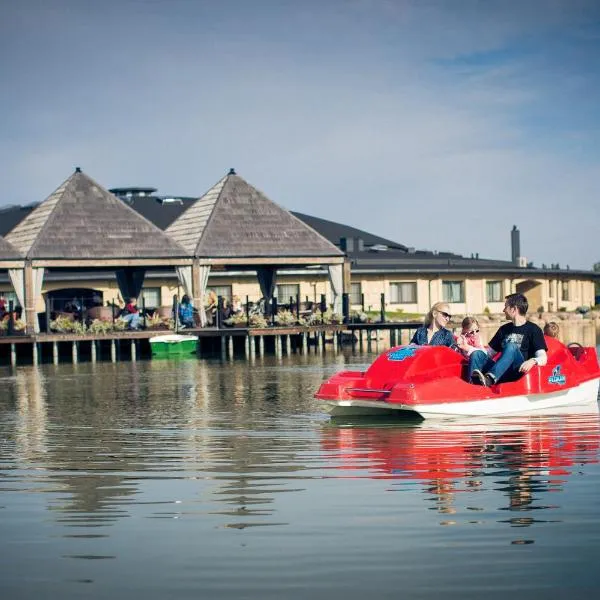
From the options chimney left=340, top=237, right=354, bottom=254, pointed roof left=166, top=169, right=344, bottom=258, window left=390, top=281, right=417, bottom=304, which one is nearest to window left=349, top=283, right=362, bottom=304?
window left=390, top=281, right=417, bottom=304

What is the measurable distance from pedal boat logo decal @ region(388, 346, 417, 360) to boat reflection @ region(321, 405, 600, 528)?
946 millimetres

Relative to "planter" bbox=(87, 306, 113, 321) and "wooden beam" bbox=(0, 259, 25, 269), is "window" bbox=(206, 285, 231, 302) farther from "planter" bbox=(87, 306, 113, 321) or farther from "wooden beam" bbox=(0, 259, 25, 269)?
"wooden beam" bbox=(0, 259, 25, 269)

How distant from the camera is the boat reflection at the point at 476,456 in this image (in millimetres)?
8688

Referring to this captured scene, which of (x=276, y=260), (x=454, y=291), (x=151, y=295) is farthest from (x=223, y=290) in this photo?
(x=454, y=291)

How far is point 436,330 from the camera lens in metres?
16.0

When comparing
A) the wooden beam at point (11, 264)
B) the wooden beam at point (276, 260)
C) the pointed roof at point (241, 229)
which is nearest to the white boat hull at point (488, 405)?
the wooden beam at point (11, 264)

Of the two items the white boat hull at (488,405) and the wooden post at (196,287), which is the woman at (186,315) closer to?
A: the wooden post at (196,287)

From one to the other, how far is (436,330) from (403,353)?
1003 millimetres

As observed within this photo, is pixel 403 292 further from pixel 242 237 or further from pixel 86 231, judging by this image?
pixel 86 231

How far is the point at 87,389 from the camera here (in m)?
23.6

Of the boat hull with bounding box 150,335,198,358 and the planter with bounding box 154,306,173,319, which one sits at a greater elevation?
the planter with bounding box 154,306,173,319

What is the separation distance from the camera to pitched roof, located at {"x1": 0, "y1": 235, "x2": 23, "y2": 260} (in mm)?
38812

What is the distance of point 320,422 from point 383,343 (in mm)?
33166

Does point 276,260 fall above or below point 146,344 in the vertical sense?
above
